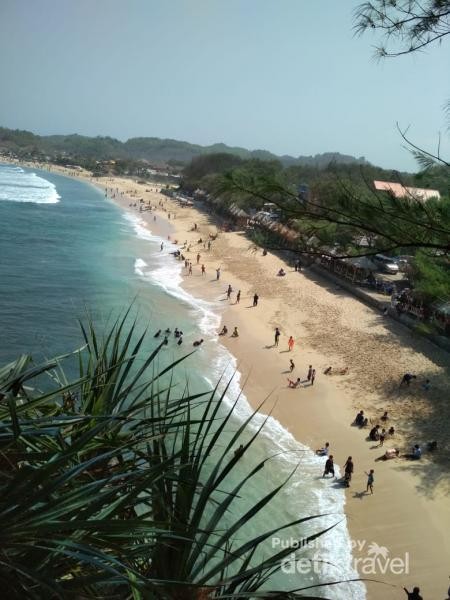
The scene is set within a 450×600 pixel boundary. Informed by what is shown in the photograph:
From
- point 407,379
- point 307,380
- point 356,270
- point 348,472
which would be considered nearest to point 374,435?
point 348,472

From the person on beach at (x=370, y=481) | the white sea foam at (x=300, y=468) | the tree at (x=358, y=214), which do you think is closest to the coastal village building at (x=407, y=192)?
the tree at (x=358, y=214)

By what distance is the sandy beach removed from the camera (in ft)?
31.3

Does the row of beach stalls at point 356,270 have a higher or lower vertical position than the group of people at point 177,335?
higher

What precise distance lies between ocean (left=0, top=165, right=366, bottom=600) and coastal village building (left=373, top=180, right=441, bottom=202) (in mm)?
2233

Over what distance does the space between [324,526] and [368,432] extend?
153 inches

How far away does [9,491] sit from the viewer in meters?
2.03

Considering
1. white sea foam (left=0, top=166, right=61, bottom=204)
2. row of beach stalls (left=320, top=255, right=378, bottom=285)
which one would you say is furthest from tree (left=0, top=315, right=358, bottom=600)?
white sea foam (left=0, top=166, right=61, bottom=204)

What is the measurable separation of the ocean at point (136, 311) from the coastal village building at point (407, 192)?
7.33 ft

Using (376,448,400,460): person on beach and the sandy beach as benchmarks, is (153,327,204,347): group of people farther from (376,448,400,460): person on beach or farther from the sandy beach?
(376,448,400,460): person on beach

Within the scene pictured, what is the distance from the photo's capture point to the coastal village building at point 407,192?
3617mm

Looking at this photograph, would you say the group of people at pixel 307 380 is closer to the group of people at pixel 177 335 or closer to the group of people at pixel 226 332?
the group of people at pixel 177 335

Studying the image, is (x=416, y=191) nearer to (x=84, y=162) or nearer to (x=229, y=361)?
(x=229, y=361)

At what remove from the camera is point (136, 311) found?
22703 mm

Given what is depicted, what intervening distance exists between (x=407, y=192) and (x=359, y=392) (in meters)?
12.8
